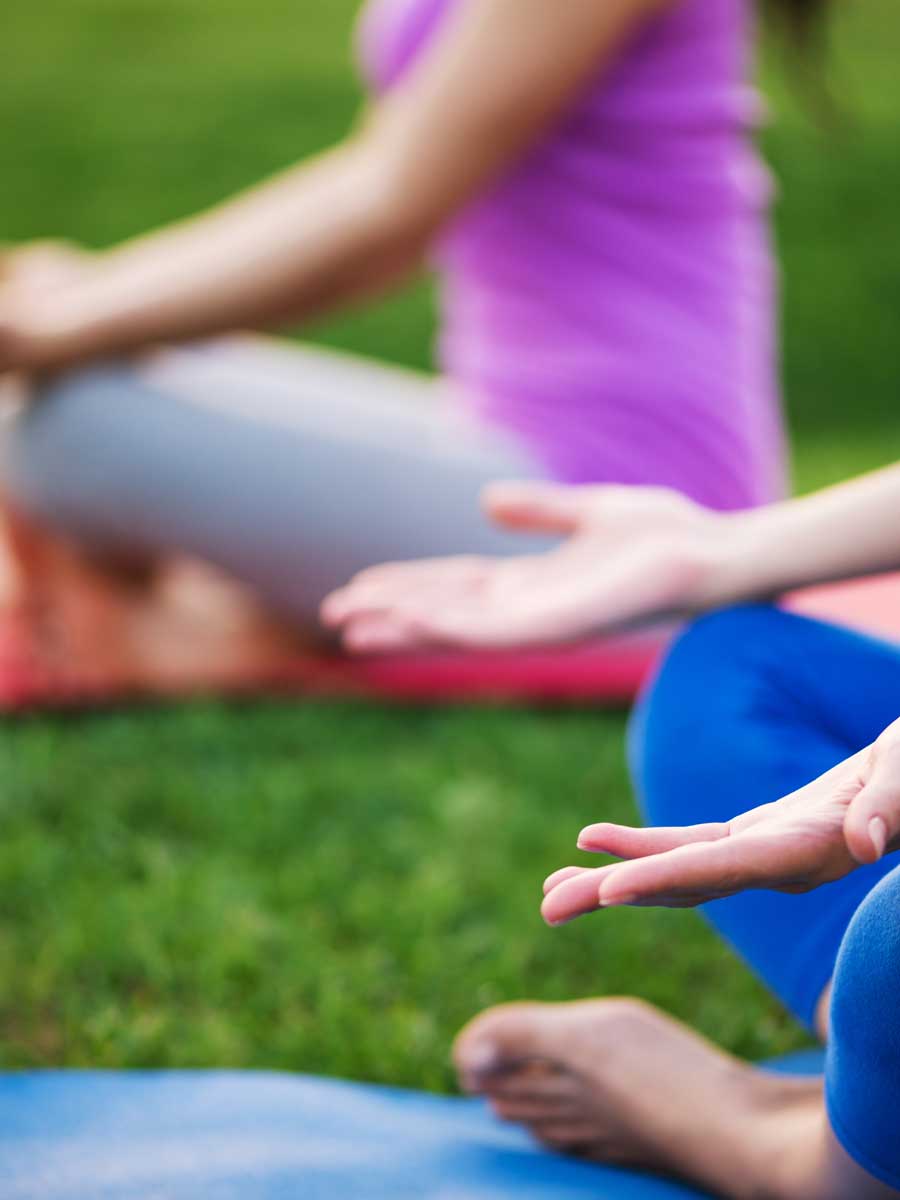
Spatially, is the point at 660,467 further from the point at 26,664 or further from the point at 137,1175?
the point at 137,1175

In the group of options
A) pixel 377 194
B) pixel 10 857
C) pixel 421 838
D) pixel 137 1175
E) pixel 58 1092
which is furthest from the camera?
pixel 377 194

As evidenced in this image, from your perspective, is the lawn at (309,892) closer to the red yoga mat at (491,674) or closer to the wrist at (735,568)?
the red yoga mat at (491,674)

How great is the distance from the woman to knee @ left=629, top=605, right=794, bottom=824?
98 cm

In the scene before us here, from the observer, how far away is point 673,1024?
3.32 feet

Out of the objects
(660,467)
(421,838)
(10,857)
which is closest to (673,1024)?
(421,838)

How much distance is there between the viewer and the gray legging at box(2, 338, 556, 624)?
1.92 meters

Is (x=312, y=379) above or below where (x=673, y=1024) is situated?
above

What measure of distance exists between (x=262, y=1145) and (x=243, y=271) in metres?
1.20

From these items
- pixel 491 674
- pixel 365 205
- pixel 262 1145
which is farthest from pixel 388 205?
pixel 262 1145

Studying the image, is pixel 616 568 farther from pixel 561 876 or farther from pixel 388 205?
pixel 388 205

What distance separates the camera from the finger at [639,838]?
63 cm

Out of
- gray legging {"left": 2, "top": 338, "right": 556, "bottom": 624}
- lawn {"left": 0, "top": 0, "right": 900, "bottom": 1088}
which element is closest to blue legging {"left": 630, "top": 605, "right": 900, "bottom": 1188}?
lawn {"left": 0, "top": 0, "right": 900, "bottom": 1088}

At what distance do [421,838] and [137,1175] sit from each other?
0.73 metres

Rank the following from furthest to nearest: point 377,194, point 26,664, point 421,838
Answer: point 26,664 → point 377,194 → point 421,838
